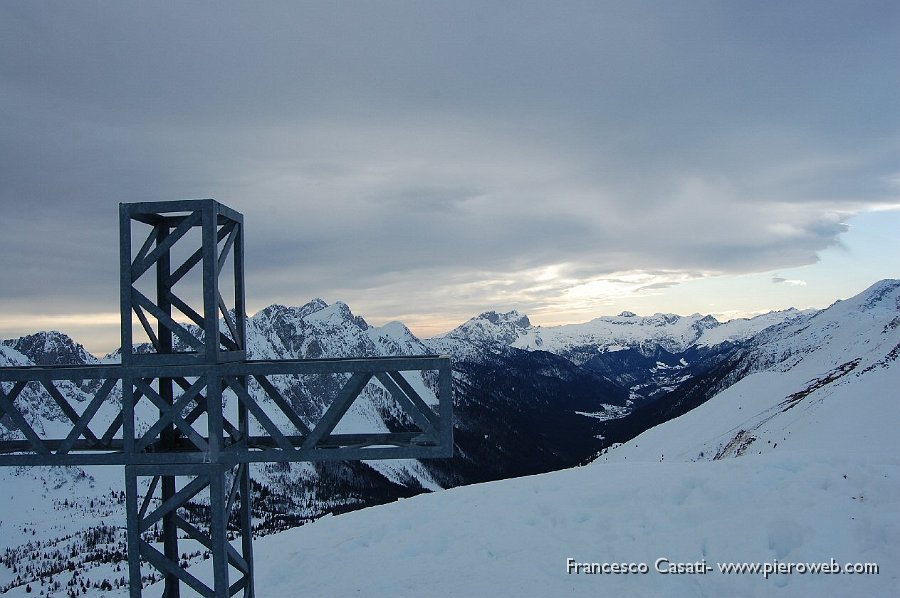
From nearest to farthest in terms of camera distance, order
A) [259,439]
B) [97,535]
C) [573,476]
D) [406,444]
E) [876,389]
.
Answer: [406,444], [259,439], [573,476], [876,389], [97,535]

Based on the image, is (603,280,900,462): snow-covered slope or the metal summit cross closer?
the metal summit cross

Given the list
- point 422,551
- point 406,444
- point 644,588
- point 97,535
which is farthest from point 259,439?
point 97,535

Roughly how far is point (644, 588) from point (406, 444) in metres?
7.63

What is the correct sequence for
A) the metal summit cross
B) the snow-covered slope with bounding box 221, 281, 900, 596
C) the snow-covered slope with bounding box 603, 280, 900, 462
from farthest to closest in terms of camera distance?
the snow-covered slope with bounding box 603, 280, 900, 462 → the snow-covered slope with bounding box 221, 281, 900, 596 → the metal summit cross

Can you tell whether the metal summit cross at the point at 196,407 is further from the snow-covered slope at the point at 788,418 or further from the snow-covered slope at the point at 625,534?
the snow-covered slope at the point at 788,418

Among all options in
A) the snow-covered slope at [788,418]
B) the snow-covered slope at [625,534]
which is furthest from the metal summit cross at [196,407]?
the snow-covered slope at [788,418]

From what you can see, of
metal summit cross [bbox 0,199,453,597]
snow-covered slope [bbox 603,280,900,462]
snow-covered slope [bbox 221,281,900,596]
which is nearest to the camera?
metal summit cross [bbox 0,199,453,597]

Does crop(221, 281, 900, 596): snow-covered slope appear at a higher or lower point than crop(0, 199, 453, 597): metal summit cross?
lower

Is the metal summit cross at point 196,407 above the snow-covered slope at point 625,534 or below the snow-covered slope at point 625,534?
above

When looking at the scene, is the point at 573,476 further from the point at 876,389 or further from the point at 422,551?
the point at 876,389

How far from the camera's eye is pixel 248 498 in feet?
33.4

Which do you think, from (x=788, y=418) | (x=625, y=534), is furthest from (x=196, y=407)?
(x=788, y=418)

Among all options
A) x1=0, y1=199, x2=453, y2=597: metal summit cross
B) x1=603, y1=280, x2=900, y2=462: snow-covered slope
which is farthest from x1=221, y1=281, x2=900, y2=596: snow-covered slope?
x1=0, y1=199, x2=453, y2=597: metal summit cross

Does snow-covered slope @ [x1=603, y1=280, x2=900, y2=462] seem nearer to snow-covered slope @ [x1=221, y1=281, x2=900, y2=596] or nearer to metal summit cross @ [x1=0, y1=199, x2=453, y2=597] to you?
snow-covered slope @ [x1=221, y1=281, x2=900, y2=596]
